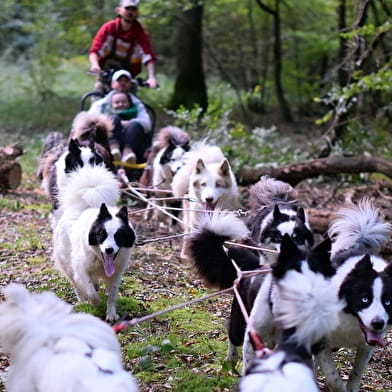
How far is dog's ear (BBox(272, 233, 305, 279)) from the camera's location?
352cm

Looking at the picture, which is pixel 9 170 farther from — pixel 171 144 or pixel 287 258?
pixel 287 258

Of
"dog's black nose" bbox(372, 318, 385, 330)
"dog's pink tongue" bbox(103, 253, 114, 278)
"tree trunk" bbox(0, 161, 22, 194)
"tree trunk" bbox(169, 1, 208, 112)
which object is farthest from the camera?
"tree trunk" bbox(169, 1, 208, 112)

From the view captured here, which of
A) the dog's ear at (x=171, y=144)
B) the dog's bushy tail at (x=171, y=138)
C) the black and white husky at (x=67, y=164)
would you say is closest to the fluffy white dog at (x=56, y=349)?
the black and white husky at (x=67, y=164)

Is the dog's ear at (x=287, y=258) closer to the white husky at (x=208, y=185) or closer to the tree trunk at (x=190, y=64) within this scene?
the white husky at (x=208, y=185)

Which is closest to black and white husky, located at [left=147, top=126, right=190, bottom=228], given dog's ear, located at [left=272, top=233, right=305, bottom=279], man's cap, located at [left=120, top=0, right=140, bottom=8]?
man's cap, located at [left=120, top=0, right=140, bottom=8]

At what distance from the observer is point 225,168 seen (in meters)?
7.73

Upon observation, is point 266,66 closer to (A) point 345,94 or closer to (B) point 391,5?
(B) point 391,5

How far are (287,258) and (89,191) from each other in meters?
2.82

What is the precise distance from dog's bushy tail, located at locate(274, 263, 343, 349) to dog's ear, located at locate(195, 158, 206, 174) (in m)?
4.38

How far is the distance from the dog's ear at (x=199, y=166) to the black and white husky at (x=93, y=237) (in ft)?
5.62

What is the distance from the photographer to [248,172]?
36.0ft

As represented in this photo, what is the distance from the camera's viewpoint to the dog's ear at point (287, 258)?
352 centimetres

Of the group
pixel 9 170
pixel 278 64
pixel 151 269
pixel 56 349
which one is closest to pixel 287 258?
pixel 56 349

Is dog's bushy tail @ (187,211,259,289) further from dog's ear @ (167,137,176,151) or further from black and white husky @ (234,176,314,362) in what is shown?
dog's ear @ (167,137,176,151)
